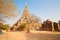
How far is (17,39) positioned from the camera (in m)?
3.12

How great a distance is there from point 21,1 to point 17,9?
0.79 feet

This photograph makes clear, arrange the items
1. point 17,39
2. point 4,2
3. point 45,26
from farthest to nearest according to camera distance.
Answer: point 45,26, point 4,2, point 17,39

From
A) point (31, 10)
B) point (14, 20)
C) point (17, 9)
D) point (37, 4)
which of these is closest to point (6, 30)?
point (14, 20)

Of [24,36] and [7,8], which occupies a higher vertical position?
[7,8]

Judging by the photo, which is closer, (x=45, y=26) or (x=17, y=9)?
(x=17, y=9)

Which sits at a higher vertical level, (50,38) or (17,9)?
(17,9)

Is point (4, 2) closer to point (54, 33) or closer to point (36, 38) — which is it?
point (36, 38)

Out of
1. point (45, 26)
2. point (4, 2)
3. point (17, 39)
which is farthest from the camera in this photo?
point (45, 26)

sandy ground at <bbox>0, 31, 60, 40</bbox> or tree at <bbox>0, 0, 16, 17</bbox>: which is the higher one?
tree at <bbox>0, 0, 16, 17</bbox>

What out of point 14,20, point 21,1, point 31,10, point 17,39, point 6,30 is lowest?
point 17,39

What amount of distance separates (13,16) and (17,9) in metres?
0.21

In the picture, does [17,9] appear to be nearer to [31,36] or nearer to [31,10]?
[31,10]

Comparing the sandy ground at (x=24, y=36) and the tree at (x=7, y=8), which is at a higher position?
the tree at (x=7, y=8)

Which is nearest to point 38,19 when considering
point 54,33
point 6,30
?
point 54,33
